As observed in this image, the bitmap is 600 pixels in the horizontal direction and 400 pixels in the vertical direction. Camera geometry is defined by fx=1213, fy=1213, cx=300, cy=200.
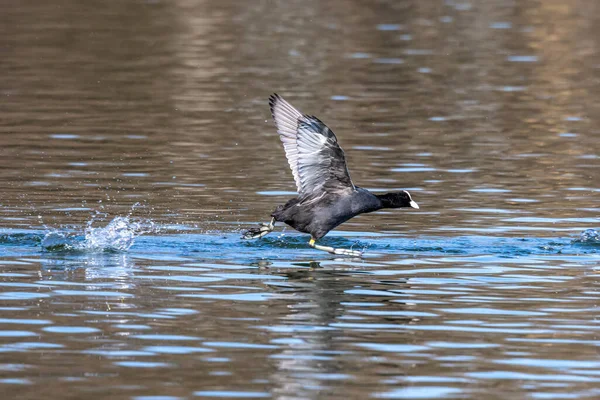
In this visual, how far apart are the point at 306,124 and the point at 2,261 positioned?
10.3 feet

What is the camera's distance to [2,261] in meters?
11.4

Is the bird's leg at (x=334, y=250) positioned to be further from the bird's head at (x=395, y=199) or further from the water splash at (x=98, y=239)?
the water splash at (x=98, y=239)

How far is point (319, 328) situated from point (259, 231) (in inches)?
126

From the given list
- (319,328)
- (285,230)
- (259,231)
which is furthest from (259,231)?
(319,328)

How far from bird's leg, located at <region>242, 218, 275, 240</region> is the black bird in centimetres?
13

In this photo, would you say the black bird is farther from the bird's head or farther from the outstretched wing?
the bird's head

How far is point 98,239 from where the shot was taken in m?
12.2

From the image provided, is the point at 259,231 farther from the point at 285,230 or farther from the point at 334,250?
the point at 285,230

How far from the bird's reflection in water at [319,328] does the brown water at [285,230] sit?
27 millimetres

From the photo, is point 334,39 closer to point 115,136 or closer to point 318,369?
point 115,136

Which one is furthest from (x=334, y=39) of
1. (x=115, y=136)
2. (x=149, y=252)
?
(x=149, y=252)

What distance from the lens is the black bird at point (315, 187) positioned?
11.7 m

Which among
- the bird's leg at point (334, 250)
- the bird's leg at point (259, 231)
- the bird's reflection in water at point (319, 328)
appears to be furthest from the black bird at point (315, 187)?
the bird's reflection in water at point (319, 328)

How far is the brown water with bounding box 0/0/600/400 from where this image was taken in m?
8.17
